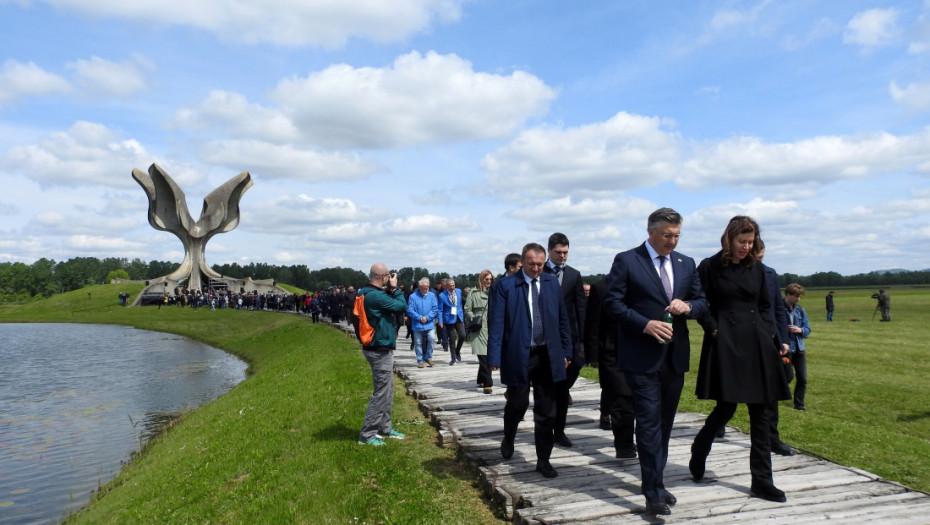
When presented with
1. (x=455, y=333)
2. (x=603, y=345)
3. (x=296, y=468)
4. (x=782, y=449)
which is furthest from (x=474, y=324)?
(x=782, y=449)

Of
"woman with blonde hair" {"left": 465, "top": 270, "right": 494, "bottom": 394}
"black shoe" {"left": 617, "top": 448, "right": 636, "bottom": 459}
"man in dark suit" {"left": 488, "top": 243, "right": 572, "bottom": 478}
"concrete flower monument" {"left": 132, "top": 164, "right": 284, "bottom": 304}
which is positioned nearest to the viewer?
"man in dark suit" {"left": 488, "top": 243, "right": 572, "bottom": 478}

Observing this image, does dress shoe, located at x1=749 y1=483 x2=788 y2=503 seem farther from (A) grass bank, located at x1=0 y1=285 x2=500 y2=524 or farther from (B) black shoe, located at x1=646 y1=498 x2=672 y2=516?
(A) grass bank, located at x1=0 y1=285 x2=500 y2=524

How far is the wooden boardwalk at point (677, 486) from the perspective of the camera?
4180 mm

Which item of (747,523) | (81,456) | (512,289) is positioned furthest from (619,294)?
(81,456)

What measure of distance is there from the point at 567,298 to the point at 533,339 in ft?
3.22

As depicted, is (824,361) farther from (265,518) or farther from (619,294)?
(265,518)

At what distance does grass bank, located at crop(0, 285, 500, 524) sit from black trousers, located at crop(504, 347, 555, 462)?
0.71 meters

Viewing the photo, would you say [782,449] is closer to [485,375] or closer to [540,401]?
[540,401]

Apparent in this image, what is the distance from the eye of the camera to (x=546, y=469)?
5.14 meters

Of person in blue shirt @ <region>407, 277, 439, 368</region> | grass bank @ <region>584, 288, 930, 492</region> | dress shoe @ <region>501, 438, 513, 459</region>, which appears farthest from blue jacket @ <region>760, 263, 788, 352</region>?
person in blue shirt @ <region>407, 277, 439, 368</region>

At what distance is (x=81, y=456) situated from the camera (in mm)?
11203

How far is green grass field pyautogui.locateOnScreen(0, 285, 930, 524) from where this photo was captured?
5.46m

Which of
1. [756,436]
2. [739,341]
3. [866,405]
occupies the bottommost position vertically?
[866,405]

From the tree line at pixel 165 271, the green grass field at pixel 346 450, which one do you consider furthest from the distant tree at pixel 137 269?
the green grass field at pixel 346 450
